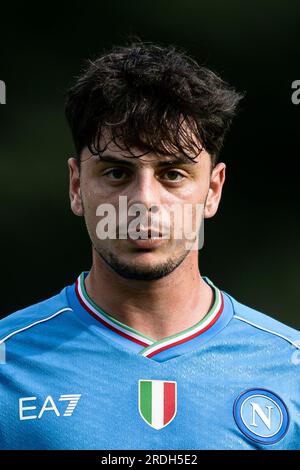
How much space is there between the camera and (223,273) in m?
5.45

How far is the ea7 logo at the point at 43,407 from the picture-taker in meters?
3.09

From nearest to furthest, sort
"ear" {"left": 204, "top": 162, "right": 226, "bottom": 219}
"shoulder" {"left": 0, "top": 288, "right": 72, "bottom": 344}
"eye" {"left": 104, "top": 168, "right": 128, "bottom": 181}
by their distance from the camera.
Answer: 1. "eye" {"left": 104, "top": 168, "right": 128, "bottom": 181}
2. "shoulder" {"left": 0, "top": 288, "right": 72, "bottom": 344}
3. "ear" {"left": 204, "top": 162, "right": 226, "bottom": 219}

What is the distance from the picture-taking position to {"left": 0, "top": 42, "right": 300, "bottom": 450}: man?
3.09 m

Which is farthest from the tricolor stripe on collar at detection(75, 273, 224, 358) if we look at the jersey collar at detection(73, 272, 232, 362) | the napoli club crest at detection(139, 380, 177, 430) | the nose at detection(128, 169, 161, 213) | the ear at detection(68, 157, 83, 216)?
the nose at detection(128, 169, 161, 213)

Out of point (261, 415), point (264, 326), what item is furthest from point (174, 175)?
point (261, 415)

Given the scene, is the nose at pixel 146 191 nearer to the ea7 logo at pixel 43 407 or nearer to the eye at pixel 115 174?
the eye at pixel 115 174

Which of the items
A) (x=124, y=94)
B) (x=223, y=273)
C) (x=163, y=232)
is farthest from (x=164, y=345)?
(x=223, y=273)

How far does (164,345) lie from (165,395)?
163 millimetres

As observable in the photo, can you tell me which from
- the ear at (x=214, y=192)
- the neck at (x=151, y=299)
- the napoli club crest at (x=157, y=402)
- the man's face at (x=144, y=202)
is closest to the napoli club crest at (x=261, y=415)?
the napoli club crest at (x=157, y=402)

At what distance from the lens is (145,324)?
129 inches

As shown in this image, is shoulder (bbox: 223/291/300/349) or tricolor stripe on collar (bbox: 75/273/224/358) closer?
tricolor stripe on collar (bbox: 75/273/224/358)

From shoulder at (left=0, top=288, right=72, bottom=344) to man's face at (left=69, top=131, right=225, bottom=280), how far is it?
226 mm

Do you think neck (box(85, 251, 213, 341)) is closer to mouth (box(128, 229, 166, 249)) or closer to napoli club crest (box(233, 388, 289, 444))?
mouth (box(128, 229, 166, 249))
